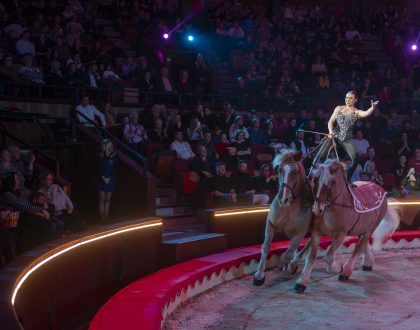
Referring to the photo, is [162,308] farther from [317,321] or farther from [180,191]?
[180,191]

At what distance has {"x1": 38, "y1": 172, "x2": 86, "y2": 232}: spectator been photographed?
10133 millimetres

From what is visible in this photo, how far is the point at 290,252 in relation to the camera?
10117 millimetres

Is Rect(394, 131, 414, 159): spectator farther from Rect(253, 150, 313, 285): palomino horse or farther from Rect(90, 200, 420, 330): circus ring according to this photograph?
Rect(253, 150, 313, 285): palomino horse

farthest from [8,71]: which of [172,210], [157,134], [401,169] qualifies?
[401,169]

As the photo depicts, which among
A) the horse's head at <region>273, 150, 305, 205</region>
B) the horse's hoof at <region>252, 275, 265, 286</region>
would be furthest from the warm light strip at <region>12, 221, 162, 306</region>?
the horse's head at <region>273, 150, 305, 205</region>

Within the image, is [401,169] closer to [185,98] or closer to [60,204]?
[185,98]

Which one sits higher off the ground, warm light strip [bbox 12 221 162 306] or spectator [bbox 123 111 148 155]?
spectator [bbox 123 111 148 155]

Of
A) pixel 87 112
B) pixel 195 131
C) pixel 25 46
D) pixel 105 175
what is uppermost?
pixel 25 46

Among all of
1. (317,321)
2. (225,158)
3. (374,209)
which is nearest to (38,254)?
(317,321)

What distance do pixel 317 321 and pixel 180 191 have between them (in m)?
6.07

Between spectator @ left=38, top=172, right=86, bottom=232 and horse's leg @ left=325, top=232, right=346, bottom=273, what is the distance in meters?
3.53

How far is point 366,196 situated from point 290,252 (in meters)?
1.45

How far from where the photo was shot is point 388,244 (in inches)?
525

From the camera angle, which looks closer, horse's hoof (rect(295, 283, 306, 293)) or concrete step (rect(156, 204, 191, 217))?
horse's hoof (rect(295, 283, 306, 293))
